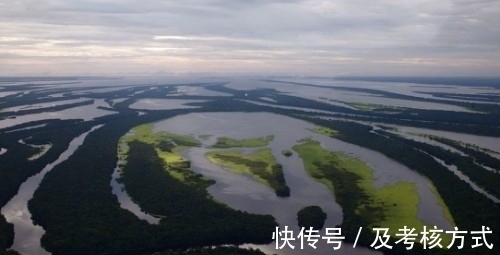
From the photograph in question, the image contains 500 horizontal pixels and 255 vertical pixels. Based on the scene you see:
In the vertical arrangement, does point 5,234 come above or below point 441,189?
below

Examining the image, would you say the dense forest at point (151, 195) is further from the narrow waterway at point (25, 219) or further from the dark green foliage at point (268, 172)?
the narrow waterway at point (25, 219)

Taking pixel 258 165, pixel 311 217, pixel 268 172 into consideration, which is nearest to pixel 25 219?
pixel 311 217

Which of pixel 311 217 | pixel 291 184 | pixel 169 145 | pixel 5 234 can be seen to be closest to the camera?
pixel 5 234

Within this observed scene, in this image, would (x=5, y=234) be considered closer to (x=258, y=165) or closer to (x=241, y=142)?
(x=258, y=165)

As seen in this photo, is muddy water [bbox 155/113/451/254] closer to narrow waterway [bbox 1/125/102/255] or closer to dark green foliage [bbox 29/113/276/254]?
dark green foliage [bbox 29/113/276/254]

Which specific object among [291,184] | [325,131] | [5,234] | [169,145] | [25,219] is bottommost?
[25,219]
